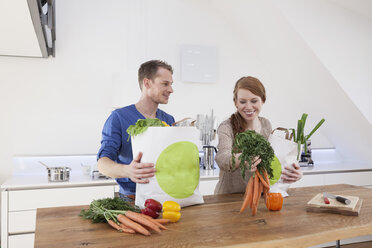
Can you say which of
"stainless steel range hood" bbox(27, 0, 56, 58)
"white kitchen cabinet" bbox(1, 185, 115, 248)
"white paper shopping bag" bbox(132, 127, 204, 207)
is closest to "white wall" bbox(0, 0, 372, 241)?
"stainless steel range hood" bbox(27, 0, 56, 58)

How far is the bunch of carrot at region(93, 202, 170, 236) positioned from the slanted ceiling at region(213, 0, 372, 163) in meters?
2.82

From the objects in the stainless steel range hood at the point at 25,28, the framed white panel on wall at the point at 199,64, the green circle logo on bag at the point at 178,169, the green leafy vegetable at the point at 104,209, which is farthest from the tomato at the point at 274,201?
the framed white panel on wall at the point at 199,64

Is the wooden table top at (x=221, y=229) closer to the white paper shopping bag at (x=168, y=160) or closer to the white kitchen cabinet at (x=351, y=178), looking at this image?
the white paper shopping bag at (x=168, y=160)

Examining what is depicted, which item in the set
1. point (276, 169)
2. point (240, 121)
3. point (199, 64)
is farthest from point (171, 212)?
point (199, 64)

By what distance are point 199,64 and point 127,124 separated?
2.22m

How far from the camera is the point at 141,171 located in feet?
4.44

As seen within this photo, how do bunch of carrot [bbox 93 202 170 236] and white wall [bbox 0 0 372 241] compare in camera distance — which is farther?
white wall [bbox 0 0 372 241]

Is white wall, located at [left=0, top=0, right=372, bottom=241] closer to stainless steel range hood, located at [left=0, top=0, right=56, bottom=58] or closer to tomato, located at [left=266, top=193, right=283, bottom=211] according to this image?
stainless steel range hood, located at [left=0, top=0, right=56, bottom=58]

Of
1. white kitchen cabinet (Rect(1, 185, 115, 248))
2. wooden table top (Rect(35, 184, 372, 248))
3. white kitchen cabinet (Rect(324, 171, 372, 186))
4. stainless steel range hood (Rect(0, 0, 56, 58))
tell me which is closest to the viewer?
wooden table top (Rect(35, 184, 372, 248))

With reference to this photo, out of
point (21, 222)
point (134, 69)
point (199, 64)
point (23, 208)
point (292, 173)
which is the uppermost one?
point (199, 64)

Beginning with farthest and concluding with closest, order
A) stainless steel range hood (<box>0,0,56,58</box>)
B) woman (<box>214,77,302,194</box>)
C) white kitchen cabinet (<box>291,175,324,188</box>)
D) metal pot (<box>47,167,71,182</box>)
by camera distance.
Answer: white kitchen cabinet (<box>291,175,324,188</box>) < metal pot (<box>47,167,71,182</box>) < woman (<box>214,77,302,194</box>) < stainless steel range hood (<box>0,0,56,58</box>)

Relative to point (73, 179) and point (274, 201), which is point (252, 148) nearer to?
point (274, 201)

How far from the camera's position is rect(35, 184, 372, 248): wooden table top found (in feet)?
3.43

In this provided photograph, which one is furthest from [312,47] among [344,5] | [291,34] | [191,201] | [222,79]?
[191,201]
